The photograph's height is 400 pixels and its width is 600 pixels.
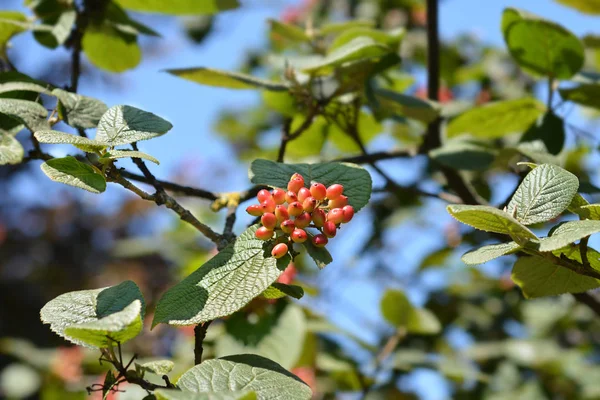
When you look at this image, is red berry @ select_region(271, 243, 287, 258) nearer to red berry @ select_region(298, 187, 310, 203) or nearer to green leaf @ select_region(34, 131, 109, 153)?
red berry @ select_region(298, 187, 310, 203)

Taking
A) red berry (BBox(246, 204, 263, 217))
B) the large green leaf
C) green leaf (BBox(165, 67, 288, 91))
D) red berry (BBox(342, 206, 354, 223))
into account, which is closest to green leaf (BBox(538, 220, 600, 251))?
red berry (BBox(342, 206, 354, 223))

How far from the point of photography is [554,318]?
2584 millimetres

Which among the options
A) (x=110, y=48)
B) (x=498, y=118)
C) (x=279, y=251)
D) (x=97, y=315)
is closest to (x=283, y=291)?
(x=279, y=251)

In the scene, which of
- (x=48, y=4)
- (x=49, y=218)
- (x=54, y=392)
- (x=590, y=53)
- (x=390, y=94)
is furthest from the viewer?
(x=49, y=218)

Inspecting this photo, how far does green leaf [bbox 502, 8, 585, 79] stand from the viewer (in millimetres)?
1222

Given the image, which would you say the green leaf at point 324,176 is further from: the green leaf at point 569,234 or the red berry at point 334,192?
the green leaf at point 569,234

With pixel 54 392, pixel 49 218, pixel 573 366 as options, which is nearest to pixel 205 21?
pixel 54 392

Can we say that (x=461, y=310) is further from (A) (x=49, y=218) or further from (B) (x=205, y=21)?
(A) (x=49, y=218)

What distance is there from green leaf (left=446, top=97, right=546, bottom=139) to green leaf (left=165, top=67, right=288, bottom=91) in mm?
417

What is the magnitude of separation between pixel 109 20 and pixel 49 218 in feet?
14.2

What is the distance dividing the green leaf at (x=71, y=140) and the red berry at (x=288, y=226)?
8.7 inches

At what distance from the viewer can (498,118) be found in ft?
4.47

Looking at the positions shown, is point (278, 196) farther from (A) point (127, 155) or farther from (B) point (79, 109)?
(B) point (79, 109)

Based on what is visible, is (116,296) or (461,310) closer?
(116,296)
